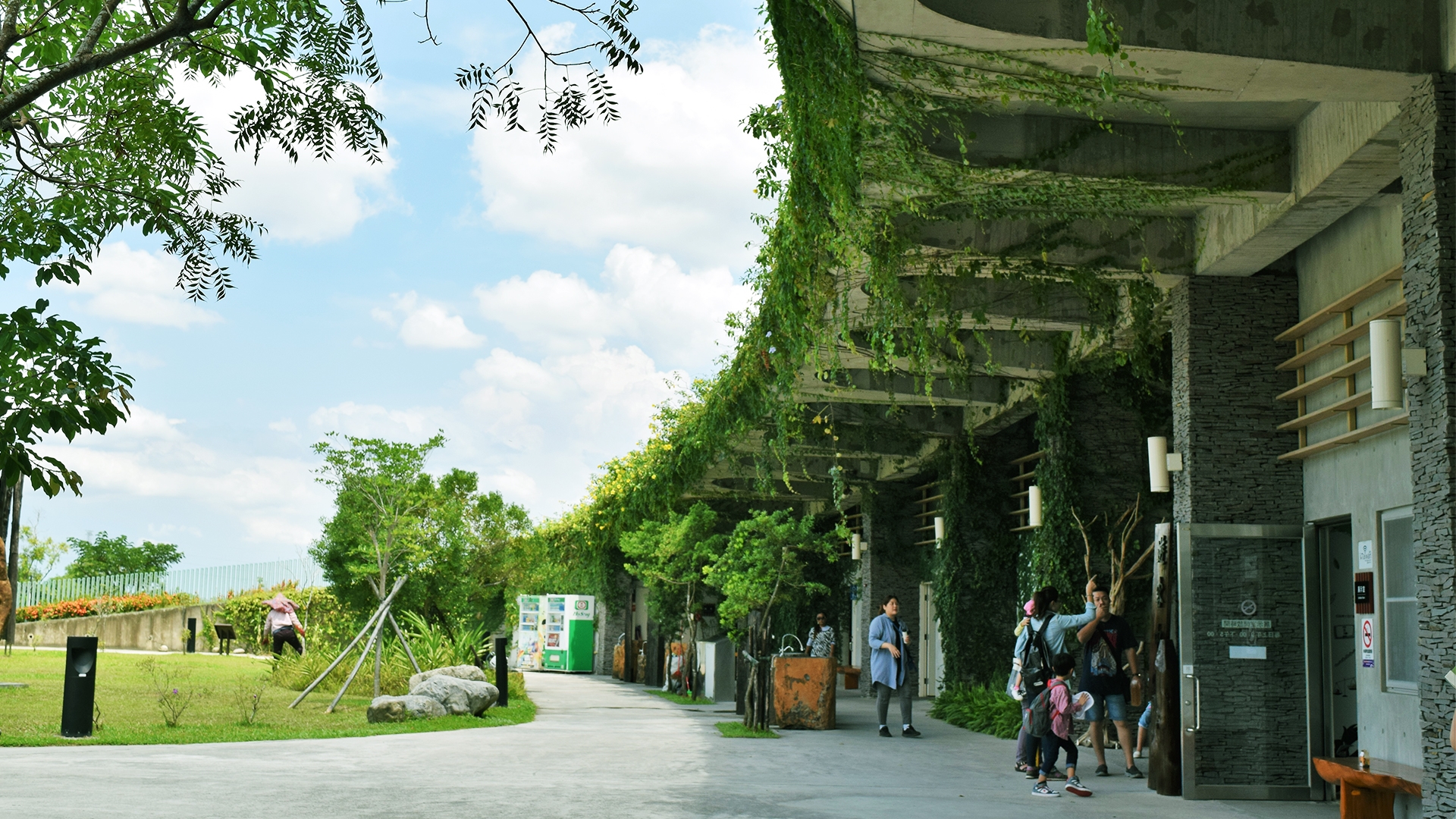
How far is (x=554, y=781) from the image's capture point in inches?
362

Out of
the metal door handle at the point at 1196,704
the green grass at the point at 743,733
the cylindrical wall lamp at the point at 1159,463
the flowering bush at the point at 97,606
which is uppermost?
the cylindrical wall lamp at the point at 1159,463

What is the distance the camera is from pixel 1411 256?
22.3 feet

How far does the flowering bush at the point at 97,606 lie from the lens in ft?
109

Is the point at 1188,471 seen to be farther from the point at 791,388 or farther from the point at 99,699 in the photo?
the point at 99,699

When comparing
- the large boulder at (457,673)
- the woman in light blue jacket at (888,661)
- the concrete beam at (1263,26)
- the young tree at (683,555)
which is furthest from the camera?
the young tree at (683,555)

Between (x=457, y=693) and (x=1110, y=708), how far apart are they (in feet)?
26.0

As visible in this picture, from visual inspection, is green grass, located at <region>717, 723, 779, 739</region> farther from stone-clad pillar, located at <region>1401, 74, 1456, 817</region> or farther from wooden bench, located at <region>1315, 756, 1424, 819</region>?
stone-clad pillar, located at <region>1401, 74, 1456, 817</region>

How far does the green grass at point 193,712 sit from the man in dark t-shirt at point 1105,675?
6.95 meters

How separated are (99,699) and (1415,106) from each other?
15099 mm

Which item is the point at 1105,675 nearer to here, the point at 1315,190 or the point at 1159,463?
the point at 1159,463

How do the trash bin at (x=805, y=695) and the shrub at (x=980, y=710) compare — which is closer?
the shrub at (x=980, y=710)

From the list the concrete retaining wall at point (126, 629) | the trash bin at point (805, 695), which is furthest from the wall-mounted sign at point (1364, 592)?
the concrete retaining wall at point (126, 629)

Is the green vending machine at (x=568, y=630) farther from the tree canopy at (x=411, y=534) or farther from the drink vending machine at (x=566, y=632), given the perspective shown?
the tree canopy at (x=411, y=534)

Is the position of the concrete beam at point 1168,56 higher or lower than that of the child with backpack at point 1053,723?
higher
